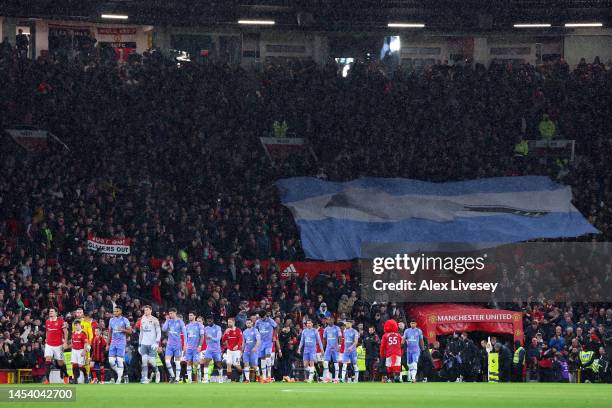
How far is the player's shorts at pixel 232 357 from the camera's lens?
31.4m

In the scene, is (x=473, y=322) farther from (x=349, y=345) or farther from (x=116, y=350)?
(x=116, y=350)

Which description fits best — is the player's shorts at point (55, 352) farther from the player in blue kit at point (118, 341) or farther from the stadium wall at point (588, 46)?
the stadium wall at point (588, 46)

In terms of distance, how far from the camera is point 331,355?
33031 millimetres

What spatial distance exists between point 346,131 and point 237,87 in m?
4.87

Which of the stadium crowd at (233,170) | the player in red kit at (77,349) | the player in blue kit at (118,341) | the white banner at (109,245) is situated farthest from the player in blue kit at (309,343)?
the white banner at (109,245)

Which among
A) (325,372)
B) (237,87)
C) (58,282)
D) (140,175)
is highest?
(237,87)

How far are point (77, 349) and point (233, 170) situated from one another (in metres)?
16.8

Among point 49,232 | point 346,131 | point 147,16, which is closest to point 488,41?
point 346,131

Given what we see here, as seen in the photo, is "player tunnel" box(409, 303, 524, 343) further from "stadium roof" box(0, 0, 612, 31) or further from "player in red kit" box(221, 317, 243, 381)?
"stadium roof" box(0, 0, 612, 31)

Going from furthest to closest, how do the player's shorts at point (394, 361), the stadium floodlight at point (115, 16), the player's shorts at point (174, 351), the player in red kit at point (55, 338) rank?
the stadium floodlight at point (115, 16)
the player's shorts at point (394, 361)
the player's shorts at point (174, 351)
the player in red kit at point (55, 338)

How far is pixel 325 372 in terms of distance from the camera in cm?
3281

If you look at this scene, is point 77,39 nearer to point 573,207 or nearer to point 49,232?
point 49,232

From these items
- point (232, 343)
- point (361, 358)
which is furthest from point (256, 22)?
point (232, 343)

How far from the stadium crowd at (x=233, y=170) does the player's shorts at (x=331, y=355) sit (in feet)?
5.08
